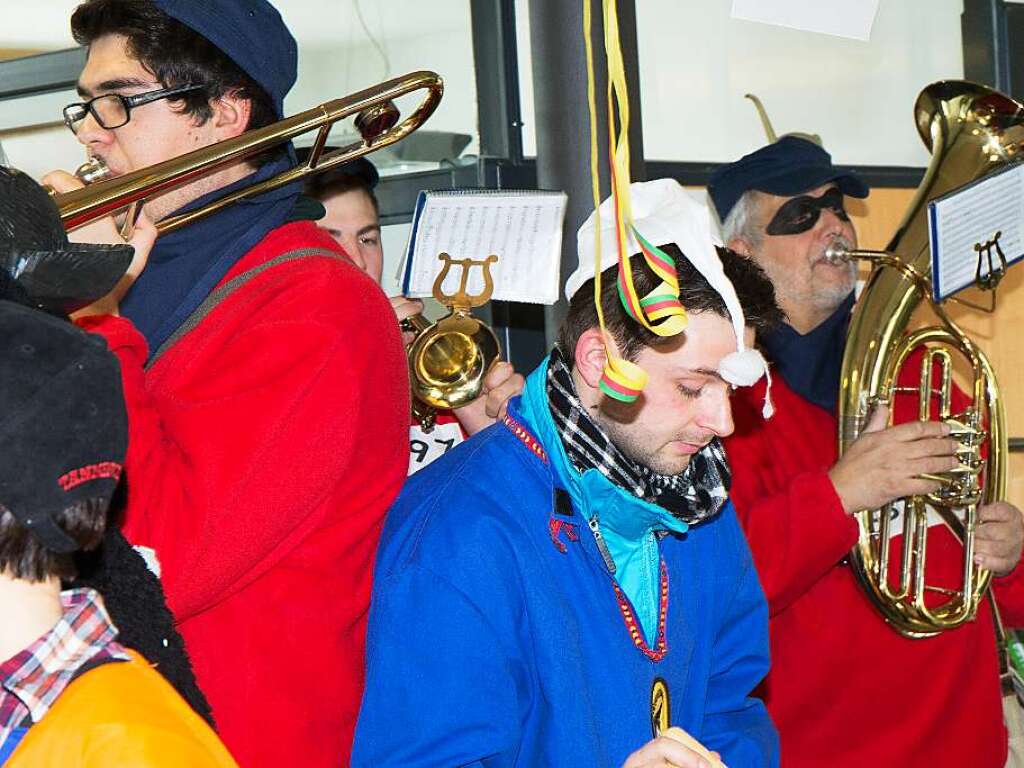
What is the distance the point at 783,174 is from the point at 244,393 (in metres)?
1.63

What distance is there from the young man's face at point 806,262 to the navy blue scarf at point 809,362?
0.30ft

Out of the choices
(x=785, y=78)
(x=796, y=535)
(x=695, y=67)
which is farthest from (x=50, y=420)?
(x=785, y=78)

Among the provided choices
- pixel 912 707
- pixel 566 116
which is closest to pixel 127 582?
pixel 566 116

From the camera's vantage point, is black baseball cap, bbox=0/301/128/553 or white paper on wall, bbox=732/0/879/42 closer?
black baseball cap, bbox=0/301/128/553

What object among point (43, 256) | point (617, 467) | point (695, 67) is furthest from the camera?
point (695, 67)

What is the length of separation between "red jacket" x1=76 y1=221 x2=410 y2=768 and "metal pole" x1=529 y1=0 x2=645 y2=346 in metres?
0.49

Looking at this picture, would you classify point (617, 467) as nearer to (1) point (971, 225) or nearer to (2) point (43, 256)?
(2) point (43, 256)

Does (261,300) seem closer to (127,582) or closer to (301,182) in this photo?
(301,182)

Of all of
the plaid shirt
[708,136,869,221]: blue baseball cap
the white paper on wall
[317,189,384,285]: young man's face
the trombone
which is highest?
the white paper on wall

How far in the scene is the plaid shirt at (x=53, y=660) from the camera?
1.21 metres

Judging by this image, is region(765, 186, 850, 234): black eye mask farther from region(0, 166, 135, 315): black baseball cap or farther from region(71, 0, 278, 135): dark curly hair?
region(0, 166, 135, 315): black baseball cap

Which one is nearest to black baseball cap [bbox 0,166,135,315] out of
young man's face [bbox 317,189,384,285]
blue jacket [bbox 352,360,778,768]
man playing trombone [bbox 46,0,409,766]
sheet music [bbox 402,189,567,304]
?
man playing trombone [bbox 46,0,409,766]

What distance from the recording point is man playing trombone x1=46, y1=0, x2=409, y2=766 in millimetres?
1872

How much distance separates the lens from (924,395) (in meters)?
3.00
